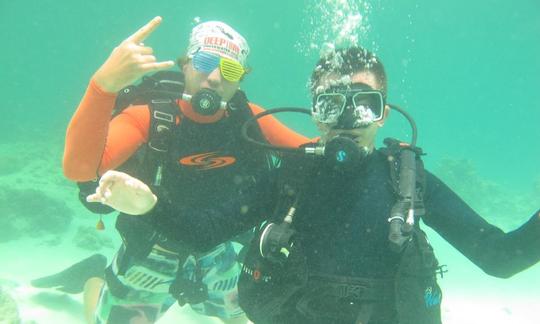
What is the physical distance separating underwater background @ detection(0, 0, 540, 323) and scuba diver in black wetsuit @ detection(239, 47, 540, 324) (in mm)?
3042

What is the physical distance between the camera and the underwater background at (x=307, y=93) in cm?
1115

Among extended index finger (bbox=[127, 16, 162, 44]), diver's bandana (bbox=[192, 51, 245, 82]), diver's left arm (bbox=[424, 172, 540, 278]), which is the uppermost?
diver's bandana (bbox=[192, 51, 245, 82])

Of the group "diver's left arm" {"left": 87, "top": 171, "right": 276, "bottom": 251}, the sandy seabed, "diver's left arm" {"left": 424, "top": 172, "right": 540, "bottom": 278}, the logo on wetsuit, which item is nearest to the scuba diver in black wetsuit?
"diver's left arm" {"left": 424, "top": 172, "right": 540, "bottom": 278}

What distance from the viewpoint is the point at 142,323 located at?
14.8 ft

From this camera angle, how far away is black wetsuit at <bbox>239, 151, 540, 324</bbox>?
96.3 inches

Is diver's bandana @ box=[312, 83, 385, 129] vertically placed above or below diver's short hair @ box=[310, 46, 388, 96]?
below

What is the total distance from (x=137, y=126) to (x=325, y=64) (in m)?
1.85

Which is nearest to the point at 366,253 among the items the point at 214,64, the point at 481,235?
the point at 481,235

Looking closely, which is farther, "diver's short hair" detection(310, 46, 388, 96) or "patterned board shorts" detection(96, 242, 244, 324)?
"patterned board shorts" detection(96, 242, 244, 324)

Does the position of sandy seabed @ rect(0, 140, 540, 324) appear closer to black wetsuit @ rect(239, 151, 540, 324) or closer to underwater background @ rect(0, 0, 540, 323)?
underwater background @ rect(0, 0, 540, 323)

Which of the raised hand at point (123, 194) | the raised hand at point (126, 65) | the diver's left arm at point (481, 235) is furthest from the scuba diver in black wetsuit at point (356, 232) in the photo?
the raised hand at point (126, 65)

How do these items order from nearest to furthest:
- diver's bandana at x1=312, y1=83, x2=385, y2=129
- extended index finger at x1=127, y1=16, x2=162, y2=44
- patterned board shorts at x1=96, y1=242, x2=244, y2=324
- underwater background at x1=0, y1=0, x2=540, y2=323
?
diver's bandana at x1=312, y1=83, x2=385, y2=129 → extended index finger at x1=127, y1=16, x2=162, y2=44 → patterned board shorts at x1=96, y1=242, x2=244, y2=324 → underwater background at x1=0, y1=0, x2=540, y2=323

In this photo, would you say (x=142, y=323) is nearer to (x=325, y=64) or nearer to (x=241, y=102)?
(x=241, y=102)

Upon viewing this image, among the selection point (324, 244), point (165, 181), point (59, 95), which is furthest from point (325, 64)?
point (59, 95)
